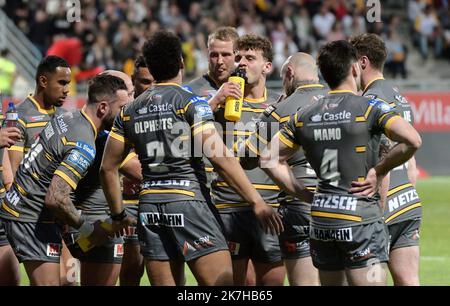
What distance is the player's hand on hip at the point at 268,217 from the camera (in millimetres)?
7168

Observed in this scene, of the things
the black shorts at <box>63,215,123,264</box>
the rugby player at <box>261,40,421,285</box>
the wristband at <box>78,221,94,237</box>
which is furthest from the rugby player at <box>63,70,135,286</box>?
the rugby player at <box>261,40,421,285</box>

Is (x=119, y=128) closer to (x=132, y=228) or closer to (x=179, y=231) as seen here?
(x=179, y=231)

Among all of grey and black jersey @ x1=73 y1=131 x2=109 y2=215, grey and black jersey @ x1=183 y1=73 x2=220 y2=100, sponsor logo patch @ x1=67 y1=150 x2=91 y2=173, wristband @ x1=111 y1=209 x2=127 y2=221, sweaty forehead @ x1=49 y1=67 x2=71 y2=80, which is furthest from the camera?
grey and black jersey @ x1=183 y1=73 x2=220 y2=100

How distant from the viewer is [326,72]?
7.22 meters

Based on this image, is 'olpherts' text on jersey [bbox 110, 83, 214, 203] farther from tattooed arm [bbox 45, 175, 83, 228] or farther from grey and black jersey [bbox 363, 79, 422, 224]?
grey and black jersey [bbox 363, 79, 422, 224]

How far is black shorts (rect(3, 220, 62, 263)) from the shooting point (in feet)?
26.3

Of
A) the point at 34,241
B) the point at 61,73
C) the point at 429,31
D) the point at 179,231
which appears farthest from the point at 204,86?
the point at 429,31

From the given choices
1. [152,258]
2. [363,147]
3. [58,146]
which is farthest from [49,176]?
[363,147]

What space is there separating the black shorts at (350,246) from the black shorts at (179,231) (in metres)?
0.77

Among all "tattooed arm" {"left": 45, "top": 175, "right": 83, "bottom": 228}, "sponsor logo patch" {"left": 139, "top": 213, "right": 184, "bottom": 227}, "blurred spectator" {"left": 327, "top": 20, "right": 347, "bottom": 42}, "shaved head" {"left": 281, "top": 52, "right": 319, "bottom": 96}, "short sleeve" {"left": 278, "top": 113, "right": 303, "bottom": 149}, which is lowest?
"sponsor logo patch" {"left": 139, "top": 213, "right": 184, "bottom": 227}

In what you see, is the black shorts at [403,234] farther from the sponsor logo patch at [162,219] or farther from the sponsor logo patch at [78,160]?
the sponsor logo patch at [78,160]

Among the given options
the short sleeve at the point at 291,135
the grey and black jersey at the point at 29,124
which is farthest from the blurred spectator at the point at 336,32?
the short sleeve at the point at 291,135

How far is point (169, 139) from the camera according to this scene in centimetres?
734

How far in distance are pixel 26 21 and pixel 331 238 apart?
66.6 feet
